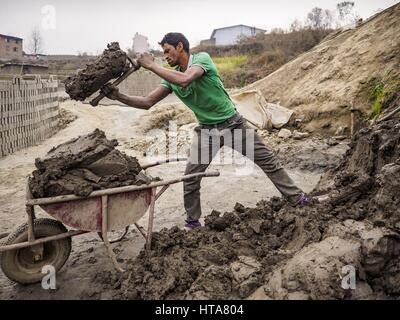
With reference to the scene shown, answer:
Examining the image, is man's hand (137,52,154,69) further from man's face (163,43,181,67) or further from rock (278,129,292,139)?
rock (278,129,292,139)

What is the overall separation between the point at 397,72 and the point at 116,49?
688 cm

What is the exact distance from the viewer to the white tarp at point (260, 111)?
897 centimetres

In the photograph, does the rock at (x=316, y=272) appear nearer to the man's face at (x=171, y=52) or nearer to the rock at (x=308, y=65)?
the man's face at (x=171, y=52)

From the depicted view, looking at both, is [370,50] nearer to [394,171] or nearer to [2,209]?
[394,171]

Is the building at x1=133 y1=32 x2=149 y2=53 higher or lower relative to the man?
higher

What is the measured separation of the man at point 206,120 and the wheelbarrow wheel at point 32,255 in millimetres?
1312

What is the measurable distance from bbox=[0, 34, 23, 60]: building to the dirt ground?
39767mm

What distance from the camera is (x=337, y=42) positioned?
10617mm

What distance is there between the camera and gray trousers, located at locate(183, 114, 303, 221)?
3734 mm

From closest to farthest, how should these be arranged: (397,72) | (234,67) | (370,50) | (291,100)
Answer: (397,72) → (370,50) → (291,100) → (234,67)

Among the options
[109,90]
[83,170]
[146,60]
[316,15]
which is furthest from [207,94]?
[316,15]

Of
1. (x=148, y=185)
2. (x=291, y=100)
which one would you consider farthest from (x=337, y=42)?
(x=148, y=185)

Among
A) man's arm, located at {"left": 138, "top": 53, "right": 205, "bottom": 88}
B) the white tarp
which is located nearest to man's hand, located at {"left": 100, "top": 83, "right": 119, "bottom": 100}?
man's arm, located at {"left": 138, "top": 53, "right": 205, "bottom": 88}

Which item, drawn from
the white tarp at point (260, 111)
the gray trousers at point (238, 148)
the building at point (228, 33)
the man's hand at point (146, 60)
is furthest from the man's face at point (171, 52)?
the building at point (228, 33)
